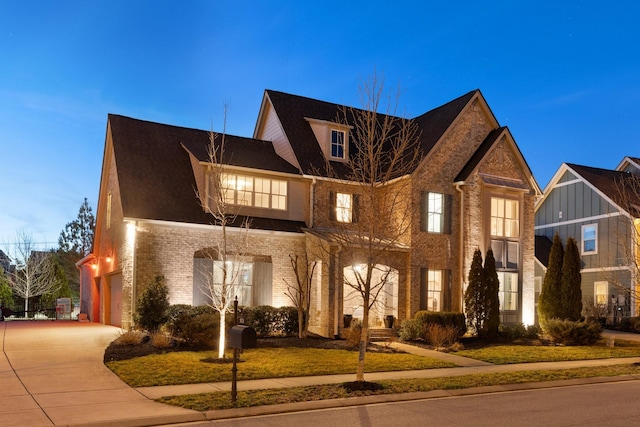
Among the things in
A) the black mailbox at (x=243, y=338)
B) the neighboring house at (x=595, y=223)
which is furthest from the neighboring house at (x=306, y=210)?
the black mailbox at (x=243, y=338)

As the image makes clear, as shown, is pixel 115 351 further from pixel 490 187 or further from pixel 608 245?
pixel 608 245

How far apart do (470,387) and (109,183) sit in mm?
18622

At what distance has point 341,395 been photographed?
11375 mm

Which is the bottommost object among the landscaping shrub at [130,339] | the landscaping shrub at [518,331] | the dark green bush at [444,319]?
the landscaping shrub at [518,331]

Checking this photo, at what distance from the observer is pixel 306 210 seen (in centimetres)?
2438

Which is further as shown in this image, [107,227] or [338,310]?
[107,227]

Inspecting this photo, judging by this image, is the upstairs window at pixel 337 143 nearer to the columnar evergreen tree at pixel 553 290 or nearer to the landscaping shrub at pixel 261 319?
the landscaping shrub at pixel 261 319

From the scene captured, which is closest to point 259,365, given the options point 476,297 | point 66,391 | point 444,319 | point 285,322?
point 66,391

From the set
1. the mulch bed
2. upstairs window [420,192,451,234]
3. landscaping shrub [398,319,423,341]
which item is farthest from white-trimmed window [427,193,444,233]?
the mulch bed

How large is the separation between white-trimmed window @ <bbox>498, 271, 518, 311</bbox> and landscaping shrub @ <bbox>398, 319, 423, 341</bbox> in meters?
5.38

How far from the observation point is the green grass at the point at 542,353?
1765cm

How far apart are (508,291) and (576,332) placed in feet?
11.9

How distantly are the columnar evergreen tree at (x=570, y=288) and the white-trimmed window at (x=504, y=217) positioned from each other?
221 cm

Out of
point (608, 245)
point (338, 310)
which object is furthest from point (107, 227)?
point (608, 245)
